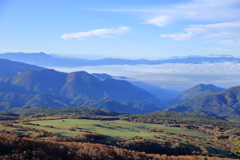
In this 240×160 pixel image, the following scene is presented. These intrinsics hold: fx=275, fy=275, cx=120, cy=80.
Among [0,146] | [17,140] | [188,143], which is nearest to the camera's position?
[0,146]

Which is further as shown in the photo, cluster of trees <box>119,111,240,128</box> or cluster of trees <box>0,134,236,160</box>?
cluster of trees <box>119,111,240,128</box>

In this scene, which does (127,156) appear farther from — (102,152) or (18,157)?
(18,157)

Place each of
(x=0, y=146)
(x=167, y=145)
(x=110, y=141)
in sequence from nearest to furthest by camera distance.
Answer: (x=0, y=146) < (x=110, y=141) < (x=167, y=145)

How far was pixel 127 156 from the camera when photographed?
26844mm

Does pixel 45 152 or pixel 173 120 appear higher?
pixel 45 152

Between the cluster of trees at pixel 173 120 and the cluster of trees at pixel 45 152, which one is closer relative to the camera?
the cluster of trees at pixel 45 152

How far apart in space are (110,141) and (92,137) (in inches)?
107

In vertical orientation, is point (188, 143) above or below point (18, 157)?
below

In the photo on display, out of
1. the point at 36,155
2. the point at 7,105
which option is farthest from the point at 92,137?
the point at 7,105

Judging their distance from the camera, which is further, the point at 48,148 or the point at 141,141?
the point at 141,141

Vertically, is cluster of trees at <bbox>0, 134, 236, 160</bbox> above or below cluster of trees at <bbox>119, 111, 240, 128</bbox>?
above

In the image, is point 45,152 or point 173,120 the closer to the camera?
point 45,152

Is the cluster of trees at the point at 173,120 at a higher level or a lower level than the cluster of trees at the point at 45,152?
lower

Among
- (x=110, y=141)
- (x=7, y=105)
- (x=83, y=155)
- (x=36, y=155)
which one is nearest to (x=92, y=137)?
(x=110, y=141)
